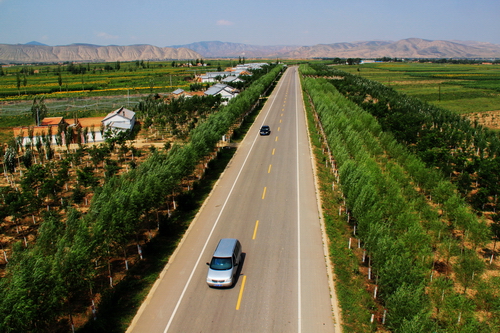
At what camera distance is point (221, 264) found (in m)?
18.7

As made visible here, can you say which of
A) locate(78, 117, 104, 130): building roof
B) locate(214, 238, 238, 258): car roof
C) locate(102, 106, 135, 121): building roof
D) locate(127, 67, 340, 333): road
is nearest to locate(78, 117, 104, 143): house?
locate(78, 117, 104, 130): building roof

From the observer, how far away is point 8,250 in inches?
922

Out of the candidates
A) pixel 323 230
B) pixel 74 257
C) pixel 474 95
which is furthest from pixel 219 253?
pixel 474 95

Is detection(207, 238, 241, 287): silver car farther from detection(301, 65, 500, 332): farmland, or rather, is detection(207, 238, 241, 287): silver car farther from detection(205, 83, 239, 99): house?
detection(205, 83, 239, 99): house

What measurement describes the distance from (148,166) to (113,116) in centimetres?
3702

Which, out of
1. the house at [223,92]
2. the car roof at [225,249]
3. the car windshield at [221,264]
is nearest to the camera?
the car windshield at [221,264]

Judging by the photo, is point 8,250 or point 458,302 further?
point 8,250

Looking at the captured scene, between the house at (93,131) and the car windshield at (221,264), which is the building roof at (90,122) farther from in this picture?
the car windshield at (221,264)

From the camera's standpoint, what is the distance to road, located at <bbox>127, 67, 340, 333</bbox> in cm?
1617

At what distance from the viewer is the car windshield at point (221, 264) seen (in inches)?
731

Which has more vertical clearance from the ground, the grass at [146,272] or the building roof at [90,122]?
the building roof at [90,122]

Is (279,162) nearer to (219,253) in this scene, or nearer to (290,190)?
(290,190)

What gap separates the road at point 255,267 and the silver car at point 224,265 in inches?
22.6

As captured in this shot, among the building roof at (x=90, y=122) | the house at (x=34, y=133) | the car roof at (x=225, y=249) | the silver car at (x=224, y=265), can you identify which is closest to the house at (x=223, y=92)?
the building roof at (x=90, y=122)
